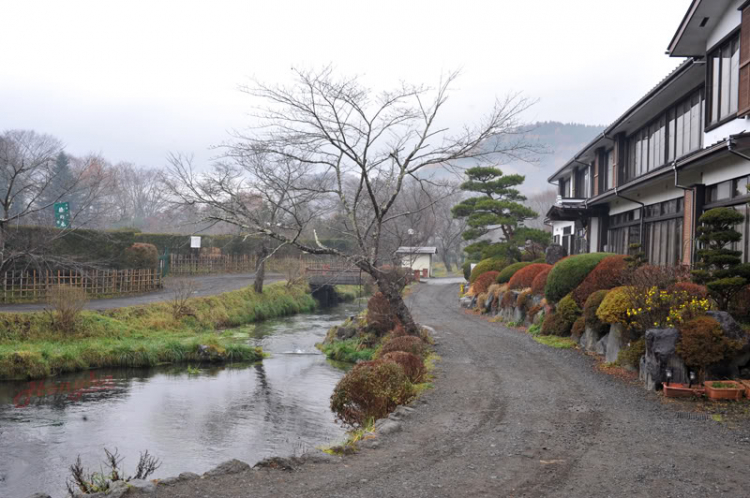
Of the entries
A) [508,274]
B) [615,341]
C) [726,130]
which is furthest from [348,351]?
[726,130]

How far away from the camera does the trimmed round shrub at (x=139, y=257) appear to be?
28.2 metres

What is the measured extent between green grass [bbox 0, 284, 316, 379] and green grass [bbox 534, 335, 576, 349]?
9.12 m

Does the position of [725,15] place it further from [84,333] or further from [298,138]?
[84,333]

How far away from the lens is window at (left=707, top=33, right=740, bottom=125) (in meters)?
11.7

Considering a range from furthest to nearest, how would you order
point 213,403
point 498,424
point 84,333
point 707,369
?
point 84,333 → point 213,403 → point 707,369 → point 498,424

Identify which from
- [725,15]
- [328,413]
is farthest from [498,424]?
[725,15]

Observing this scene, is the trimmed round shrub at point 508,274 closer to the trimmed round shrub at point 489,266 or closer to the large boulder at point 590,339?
the trimmed round shrub at point 489,266

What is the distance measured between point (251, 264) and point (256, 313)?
15789mm

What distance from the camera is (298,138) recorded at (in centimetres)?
1390

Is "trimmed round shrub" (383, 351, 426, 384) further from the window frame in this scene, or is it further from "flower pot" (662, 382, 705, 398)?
the window frame

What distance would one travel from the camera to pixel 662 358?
8781mm

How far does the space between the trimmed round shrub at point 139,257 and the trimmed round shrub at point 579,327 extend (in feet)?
72.3

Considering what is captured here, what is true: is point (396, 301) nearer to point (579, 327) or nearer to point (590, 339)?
point (579, 327)

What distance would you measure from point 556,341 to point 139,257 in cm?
2173
